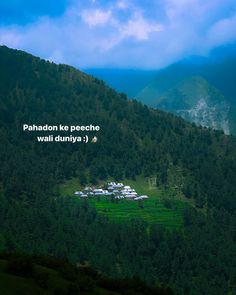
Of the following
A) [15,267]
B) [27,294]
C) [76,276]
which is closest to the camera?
[27,294]

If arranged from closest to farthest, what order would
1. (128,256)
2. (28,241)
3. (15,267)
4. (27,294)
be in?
1. (27,294)
2. (15,267)
3. (28,241)
4. (128,256)

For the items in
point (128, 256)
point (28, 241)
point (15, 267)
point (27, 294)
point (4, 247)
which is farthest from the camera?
point (128, 256)

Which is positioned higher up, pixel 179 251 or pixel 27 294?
pixel 27 294

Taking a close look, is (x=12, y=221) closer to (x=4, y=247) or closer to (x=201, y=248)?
(x=4, y=247)

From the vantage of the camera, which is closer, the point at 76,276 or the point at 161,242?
the point at 76,276

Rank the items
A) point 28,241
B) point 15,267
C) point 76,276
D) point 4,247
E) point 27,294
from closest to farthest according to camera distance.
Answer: point 27,294, point 15,267, point 76,276, point 4,247, point 28,241

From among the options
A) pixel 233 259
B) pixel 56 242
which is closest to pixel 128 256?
pixel 56 242

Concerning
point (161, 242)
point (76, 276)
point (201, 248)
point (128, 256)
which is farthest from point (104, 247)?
point (76, 276)

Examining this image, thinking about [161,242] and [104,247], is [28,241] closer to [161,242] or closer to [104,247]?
[104,247]

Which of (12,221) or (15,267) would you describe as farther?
(12,221)
